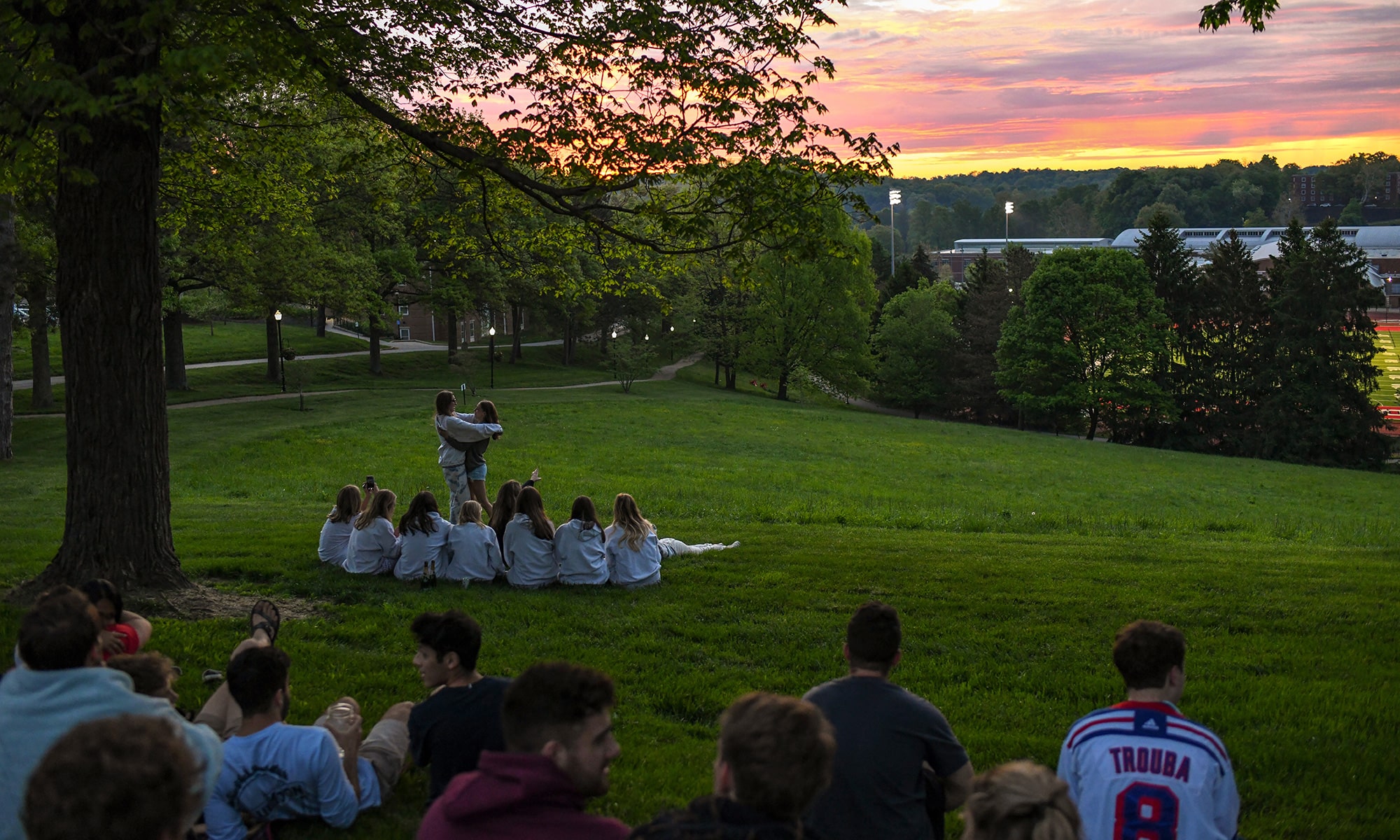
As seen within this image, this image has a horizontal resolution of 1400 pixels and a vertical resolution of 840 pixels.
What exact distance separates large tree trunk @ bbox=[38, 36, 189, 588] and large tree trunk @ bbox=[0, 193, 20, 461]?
18.9 metres

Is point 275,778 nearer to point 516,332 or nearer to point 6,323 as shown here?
point 6,323

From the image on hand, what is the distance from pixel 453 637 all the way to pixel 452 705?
0.33 metres

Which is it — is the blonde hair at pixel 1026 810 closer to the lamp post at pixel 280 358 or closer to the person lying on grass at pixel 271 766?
the person lying on grass at pixel 271 766

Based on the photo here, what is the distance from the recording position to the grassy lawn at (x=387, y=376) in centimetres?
4109

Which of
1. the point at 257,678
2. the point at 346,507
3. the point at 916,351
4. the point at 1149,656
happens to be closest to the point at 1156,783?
the point at 1149,656

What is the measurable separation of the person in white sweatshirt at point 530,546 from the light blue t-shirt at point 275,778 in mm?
5957

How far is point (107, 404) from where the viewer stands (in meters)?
9.45

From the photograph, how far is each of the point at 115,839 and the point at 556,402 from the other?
3932cm

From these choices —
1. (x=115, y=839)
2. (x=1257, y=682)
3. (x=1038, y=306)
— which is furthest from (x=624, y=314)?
(x=115, y=839)

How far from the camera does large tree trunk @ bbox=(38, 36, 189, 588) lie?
30.5 feet

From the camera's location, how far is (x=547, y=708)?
3367 mm

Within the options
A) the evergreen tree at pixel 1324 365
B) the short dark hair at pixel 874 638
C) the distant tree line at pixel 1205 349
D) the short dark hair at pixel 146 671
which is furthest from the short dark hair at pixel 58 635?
the evergreen tree at pixel 1324 365

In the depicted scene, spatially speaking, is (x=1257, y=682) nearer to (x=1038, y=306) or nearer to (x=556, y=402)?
(x=556, y=402)

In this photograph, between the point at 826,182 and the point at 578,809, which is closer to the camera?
the point at 578,809
